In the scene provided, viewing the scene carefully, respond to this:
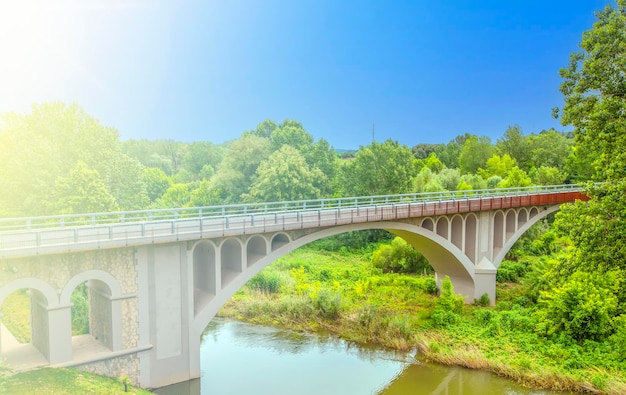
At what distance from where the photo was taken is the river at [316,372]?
22125mm

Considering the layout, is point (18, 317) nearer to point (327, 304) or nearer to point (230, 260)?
point (230, 260)

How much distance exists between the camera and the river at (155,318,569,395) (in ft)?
72.6

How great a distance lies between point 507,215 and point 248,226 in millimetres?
21490

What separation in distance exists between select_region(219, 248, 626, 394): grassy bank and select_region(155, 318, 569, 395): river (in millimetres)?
768

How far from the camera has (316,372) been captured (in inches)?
941

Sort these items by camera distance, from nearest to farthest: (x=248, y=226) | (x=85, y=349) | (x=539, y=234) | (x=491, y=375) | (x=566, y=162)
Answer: (x=85, y=349)
(x=248, y=226)
(x=491, y=375)
(x=539, y=234)
(x=566, y=162)

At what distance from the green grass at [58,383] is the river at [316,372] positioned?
2824mm

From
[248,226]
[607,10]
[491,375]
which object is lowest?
[491,375]

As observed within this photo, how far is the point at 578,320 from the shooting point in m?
24.2

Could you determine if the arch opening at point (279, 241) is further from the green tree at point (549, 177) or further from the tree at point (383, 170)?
the green tree at point (549, 177)

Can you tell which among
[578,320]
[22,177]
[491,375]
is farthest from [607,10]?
[22,177]

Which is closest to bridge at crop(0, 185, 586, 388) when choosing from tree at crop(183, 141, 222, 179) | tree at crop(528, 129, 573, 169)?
tree at crop(528, 129, 573, 169)

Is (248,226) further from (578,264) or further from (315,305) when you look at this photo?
(578,264)

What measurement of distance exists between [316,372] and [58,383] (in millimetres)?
11360
